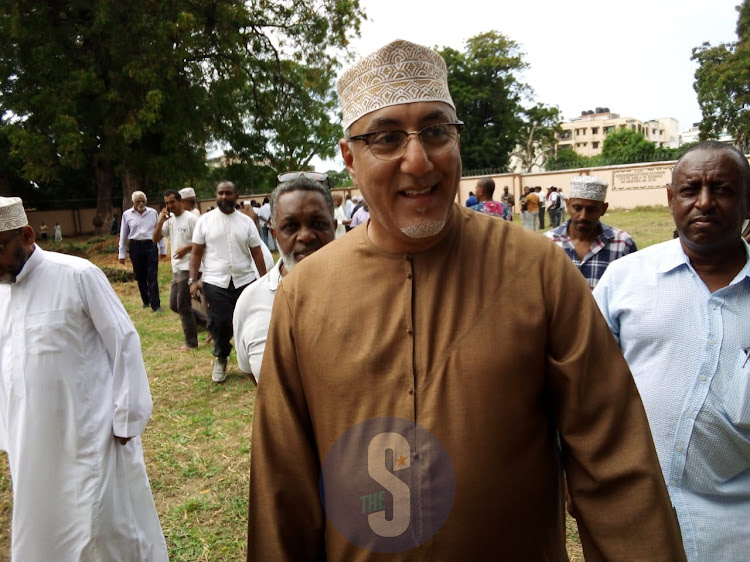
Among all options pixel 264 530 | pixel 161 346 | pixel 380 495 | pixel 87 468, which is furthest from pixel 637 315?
pixel 161 346

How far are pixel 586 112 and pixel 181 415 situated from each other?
99316mm

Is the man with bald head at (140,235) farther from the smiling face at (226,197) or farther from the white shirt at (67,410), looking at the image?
the white shirt at (67,410)

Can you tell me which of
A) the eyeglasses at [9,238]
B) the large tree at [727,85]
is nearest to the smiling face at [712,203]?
the eyeglasses at [9,238]

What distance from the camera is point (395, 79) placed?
63.9 inches

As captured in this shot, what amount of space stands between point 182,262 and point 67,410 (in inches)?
204

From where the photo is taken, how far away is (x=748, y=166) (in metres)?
2.37

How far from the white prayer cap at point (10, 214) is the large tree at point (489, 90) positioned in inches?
1626

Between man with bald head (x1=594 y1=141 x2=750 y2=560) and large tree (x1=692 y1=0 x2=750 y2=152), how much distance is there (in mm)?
31429

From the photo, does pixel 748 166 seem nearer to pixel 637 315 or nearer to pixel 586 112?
pixel 637 315

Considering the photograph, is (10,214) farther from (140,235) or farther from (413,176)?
(140,235)

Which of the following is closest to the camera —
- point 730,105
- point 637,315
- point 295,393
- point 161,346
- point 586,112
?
point 295,393

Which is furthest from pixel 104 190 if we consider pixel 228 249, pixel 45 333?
pixel 45 333

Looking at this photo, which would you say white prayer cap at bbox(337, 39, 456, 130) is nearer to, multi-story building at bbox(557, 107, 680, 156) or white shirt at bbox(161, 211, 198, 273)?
white shirt at bbox(161, 211, 198, 273)

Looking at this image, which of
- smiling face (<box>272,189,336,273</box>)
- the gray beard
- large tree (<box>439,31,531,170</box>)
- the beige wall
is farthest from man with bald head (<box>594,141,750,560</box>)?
large tree (<box>439,31,531,170</box>)
